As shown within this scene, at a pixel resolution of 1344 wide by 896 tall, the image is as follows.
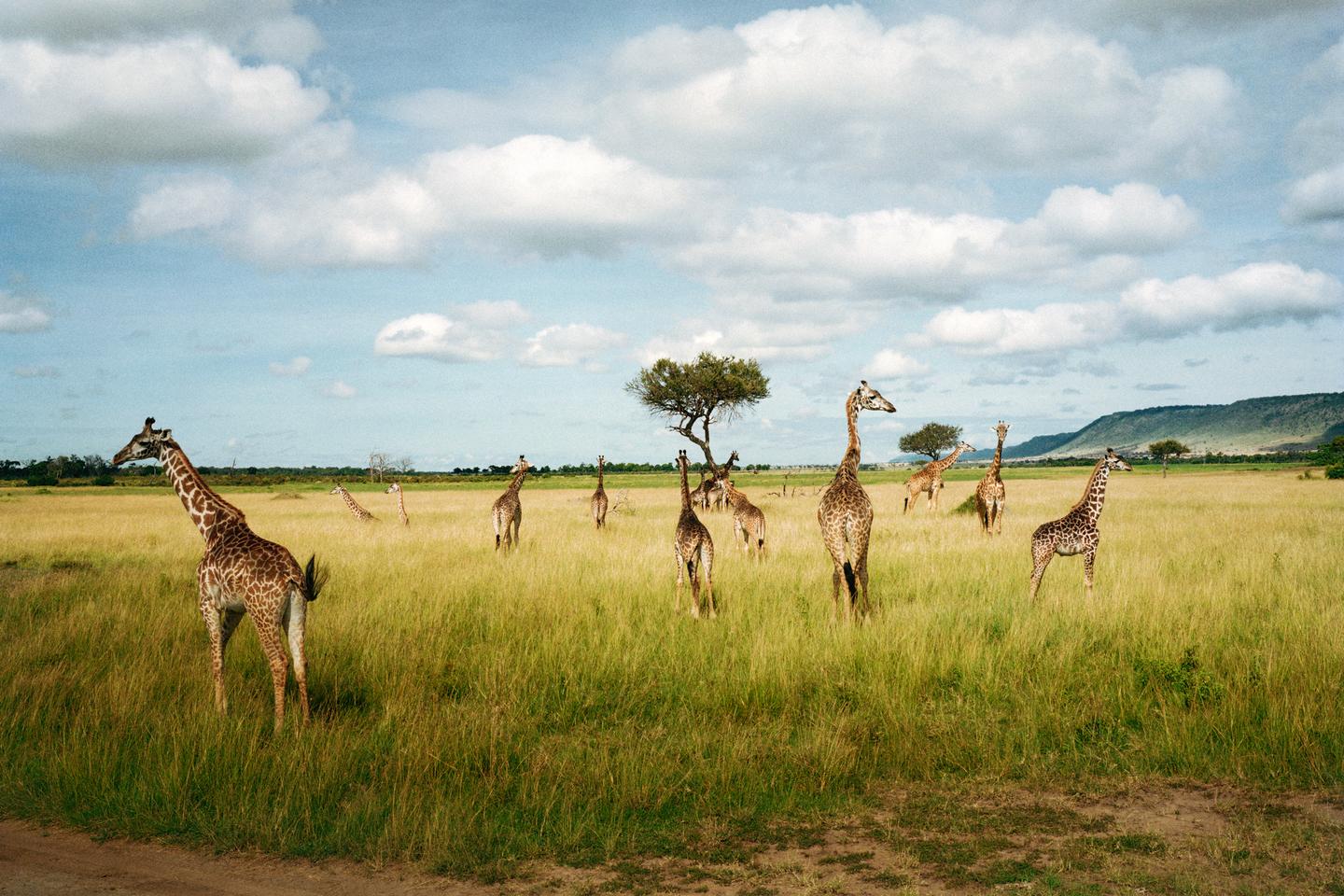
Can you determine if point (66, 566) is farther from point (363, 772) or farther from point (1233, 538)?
point (1233, 538)

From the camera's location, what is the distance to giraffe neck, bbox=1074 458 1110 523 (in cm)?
1406

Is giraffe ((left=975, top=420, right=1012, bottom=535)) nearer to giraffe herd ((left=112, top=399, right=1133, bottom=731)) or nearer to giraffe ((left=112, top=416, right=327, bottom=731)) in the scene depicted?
giraffe herd ((left=112, top=399, right=1133, bottom=731))

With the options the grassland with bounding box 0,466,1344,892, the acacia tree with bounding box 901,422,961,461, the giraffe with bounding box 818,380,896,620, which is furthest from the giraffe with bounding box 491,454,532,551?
the acacia tree with bounding box 901,422,961,461

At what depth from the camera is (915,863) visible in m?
5.75

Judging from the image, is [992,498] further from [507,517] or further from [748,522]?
[507,517]

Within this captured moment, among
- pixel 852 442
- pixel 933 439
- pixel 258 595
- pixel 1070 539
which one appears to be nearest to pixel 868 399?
pixel 852 442

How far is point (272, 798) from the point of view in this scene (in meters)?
6.76

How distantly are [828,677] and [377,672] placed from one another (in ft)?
16.9

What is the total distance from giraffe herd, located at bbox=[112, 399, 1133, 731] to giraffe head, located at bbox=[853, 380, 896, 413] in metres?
0.02

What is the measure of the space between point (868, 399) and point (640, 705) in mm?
6939

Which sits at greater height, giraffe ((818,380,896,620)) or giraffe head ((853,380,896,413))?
giraffe head ((853,380,896,413))

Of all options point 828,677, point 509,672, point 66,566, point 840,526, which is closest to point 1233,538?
point 840,526

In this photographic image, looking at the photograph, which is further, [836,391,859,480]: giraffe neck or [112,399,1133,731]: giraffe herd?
[836,391,859,480]: giraffe neck

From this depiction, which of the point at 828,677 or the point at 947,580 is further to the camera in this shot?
the point at 947,580
